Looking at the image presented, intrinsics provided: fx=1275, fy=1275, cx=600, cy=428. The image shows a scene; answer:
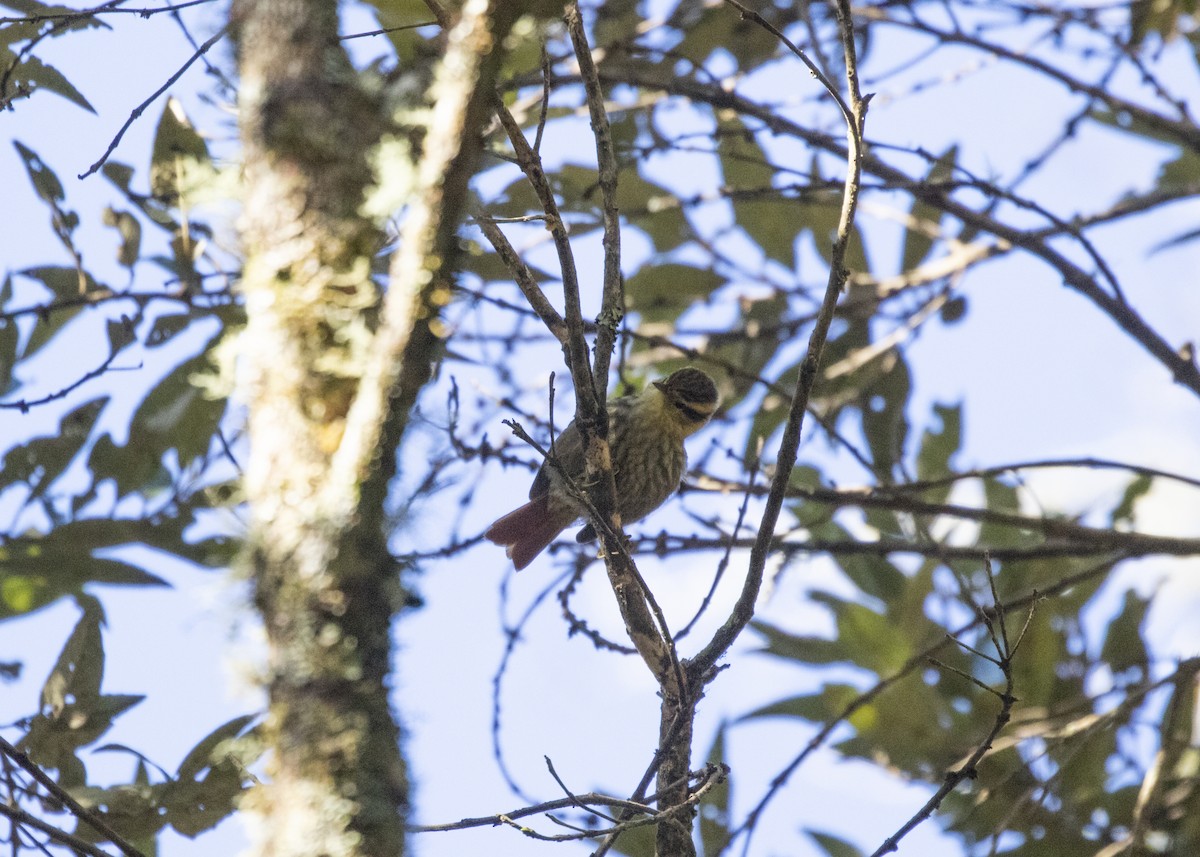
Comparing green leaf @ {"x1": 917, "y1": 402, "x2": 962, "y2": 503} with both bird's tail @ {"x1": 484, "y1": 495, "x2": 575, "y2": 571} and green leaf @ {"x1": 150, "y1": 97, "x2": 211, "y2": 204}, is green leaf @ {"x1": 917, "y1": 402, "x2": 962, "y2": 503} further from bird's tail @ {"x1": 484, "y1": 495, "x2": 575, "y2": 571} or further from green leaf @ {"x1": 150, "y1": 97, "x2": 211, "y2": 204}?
green leaf @ {"x1": 150, "y1": 97, "x2": 211, "y2": 204}

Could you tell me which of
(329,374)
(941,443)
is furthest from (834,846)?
(329,374)

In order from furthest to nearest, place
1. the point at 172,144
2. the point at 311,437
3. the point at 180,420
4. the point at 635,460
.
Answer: the point at 635,460, the point at 180,420, the point at 172,144, the point at 311,437

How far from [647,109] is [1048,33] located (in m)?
1.68

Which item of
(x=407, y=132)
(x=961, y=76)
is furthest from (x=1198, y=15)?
(x=407, y=132)

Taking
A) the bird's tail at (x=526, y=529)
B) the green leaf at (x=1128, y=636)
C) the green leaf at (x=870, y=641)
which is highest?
the bird's tail at (x=526, y=529)

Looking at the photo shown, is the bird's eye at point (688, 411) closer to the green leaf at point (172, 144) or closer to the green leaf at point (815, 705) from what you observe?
the green leaf at point (815, 705)

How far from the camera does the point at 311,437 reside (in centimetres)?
130

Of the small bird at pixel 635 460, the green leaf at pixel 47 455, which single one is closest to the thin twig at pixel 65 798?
the green leaf at pixel 47 455

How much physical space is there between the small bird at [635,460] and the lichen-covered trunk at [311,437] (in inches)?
116

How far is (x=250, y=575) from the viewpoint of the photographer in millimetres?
1272

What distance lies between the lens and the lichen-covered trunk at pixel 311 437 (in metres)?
1.19

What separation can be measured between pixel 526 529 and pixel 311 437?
3252 mm

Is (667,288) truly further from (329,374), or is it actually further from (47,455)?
(329,374)

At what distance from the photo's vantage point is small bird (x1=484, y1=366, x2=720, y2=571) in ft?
14.5
